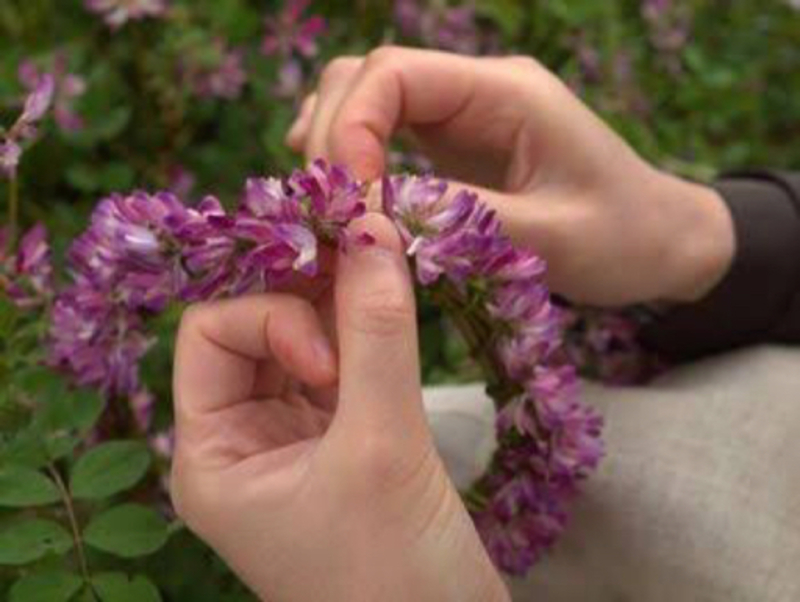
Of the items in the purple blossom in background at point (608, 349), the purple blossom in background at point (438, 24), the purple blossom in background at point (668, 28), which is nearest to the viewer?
the purple blossom in background at point (608, 349)

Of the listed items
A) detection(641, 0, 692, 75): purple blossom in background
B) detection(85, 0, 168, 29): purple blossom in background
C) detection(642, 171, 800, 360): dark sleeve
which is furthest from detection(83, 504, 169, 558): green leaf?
detection(641, 0, 692, 75): purple blossom in background

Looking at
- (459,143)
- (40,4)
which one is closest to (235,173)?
(40,4)

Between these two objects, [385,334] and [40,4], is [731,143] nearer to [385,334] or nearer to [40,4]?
[40,4]

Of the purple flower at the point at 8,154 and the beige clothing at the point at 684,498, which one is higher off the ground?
the purple flower at the point at 8,154

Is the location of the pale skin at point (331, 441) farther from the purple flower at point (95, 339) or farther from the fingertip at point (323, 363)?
the purple flower at point (95, 339)

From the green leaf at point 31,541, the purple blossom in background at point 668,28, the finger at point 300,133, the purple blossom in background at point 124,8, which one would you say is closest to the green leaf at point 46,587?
the green leaf at point 31,541

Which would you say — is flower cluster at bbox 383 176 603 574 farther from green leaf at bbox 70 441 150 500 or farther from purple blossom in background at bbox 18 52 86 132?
purple blossom in background at bbox 18 52 86 132

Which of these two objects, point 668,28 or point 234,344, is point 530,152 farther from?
point 668,28
